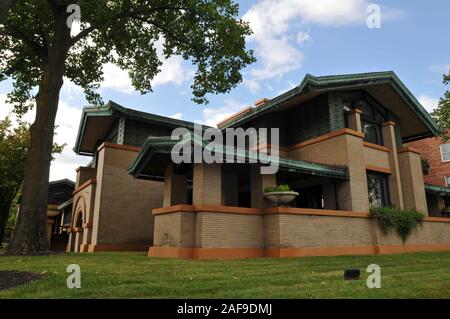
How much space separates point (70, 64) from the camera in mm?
20703

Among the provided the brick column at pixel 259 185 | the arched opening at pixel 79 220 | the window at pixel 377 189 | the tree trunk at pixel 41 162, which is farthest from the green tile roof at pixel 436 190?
the arched opening at pixel 79 220

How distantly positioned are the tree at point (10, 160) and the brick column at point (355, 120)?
25.3 meters

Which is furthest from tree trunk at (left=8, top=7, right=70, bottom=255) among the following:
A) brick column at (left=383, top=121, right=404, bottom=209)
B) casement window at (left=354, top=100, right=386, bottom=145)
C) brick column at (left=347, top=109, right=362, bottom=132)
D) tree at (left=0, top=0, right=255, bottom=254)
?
brick column at (left=383, top=121, right=404, bottom=209)

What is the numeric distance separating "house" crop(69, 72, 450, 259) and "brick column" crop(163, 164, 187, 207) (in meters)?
0.04

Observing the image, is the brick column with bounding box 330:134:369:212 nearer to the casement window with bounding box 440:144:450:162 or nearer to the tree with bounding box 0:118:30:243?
the casement window with bounding box 440:144:450:162

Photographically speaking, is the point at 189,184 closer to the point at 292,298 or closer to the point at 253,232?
the point at 253,232

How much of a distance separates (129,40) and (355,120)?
474 inches

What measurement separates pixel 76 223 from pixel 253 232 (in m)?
14.0

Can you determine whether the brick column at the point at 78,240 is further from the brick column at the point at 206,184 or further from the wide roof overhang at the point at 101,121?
the brick column at the point at 206,184

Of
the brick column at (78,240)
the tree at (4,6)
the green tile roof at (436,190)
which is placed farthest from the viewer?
the brick column at (78,240)

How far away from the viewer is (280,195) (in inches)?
478

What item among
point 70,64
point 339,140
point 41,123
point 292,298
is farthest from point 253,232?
point 70,64

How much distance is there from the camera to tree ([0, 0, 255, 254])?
13180 millimetres

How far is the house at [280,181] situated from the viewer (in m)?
11.8
